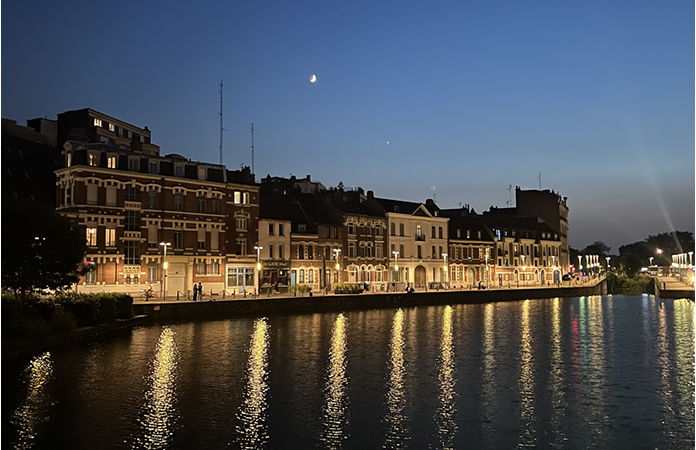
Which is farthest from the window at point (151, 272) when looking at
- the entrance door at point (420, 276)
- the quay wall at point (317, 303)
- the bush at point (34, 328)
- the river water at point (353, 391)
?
the entrance door at point (420, 276)

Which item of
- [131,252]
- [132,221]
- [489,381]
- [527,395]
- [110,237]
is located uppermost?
[132,221]

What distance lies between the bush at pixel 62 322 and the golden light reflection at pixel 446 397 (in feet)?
70.2

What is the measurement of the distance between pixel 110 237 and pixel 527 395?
45.8 meters

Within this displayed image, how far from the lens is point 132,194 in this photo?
62.8 m

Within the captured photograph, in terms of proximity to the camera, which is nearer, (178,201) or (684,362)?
(684,362)

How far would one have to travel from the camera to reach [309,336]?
143 ft

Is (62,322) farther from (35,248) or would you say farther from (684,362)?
(684,362)

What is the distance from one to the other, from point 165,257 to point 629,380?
4386 cm

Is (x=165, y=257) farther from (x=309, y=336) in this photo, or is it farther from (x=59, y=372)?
(x=59, y=372)

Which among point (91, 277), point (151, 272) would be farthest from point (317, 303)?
point (91, 277)

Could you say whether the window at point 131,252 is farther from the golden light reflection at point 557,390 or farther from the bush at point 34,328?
the golden light reflection at point 557,390

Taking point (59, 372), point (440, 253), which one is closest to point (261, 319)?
point (59, 372)

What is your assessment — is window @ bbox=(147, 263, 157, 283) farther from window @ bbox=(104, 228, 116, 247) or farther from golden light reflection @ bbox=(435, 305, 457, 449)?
golden light reflection @ bbox=(435, 305, 457, 449)

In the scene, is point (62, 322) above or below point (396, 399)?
above
